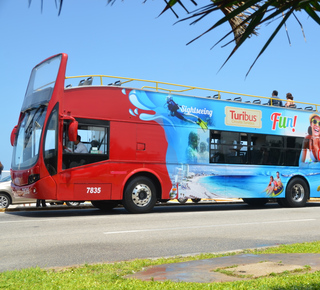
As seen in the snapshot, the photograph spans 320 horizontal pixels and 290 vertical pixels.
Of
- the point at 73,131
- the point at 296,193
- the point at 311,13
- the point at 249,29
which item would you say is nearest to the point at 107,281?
the point at 249,29

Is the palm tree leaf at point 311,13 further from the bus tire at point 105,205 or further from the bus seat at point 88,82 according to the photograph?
the bus tire at point 105,205

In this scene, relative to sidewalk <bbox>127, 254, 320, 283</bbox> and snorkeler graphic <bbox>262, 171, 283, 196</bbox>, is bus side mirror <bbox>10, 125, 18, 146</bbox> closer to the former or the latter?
snorkeler graphic <bbox>262, 171, 283, 196</bbox>

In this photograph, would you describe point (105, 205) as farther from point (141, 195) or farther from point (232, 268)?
point (232, 268)

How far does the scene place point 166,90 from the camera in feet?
51.1

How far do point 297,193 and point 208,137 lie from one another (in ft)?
15.8

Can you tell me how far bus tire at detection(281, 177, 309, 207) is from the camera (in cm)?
1827

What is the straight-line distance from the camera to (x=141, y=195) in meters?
14.7

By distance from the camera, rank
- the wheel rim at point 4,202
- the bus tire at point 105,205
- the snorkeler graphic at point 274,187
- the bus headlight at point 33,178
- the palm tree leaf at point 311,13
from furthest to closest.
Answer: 1. the wheel rim at point 4,202
2. the snorkeler graphic at point 274,187
3. the bus tire at point 105,205
4. the bus headlight at point 33,178
5. the palm tree leaf at point 311,13

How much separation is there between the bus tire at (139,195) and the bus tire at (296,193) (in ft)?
19.4

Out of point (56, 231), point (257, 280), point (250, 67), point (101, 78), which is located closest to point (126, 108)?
point (101, 78)

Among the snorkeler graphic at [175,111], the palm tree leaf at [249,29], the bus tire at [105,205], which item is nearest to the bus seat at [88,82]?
the snorkeler graphic at [175,111]

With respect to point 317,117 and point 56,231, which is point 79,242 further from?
point 317,117

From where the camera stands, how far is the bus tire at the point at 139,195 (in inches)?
567

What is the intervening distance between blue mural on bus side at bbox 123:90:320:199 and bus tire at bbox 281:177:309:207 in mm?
273
